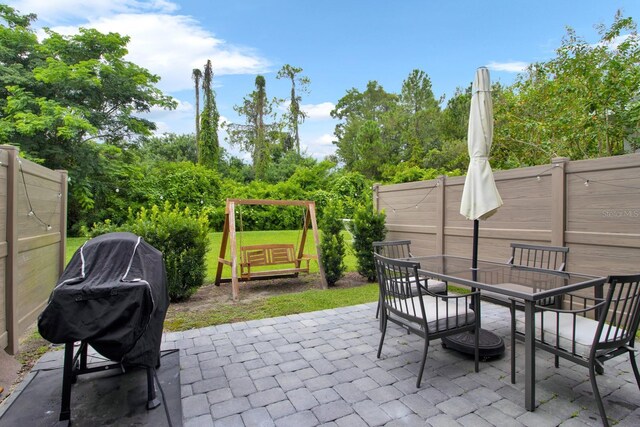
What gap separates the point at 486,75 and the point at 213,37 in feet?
30.5

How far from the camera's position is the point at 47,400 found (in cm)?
218

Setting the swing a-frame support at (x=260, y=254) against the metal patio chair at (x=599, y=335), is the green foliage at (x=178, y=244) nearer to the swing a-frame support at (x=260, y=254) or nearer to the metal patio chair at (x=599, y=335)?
the swing a-frame support at (x=260, y=254)

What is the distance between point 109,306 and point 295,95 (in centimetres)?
2239

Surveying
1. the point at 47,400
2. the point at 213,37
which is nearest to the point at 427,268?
the point at 47,400

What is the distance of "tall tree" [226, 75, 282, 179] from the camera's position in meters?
21.0

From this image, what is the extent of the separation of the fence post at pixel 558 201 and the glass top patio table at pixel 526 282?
1.07 meters

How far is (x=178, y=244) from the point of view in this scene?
453cm

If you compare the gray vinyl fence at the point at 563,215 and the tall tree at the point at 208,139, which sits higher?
the tall tree at the point at 208,139

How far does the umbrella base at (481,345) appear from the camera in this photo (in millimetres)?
2732

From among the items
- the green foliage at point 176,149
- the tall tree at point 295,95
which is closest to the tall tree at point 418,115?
the tall tree at point 295,95

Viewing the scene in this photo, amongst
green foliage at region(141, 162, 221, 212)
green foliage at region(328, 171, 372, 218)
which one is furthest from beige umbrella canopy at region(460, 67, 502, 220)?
green foliage at region(328, 171, 372, 218)

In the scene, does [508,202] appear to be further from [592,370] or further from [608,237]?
[592,370]

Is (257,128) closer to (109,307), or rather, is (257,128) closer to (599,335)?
(109,307)

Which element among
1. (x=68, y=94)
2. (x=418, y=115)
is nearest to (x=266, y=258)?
(x=68, y=94)
